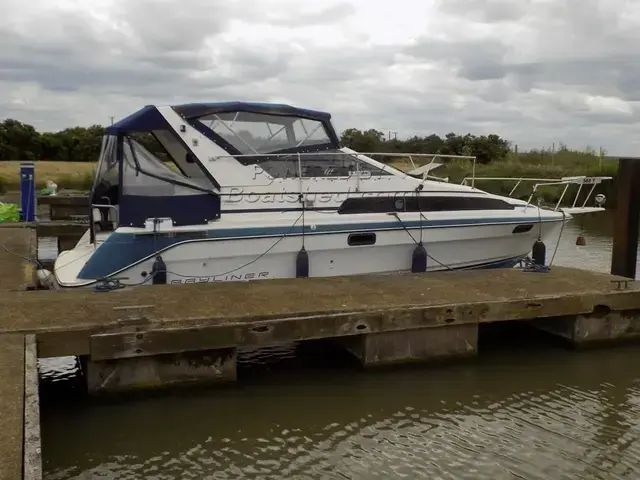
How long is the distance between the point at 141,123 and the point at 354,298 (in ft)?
14.6

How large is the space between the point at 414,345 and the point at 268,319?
79.4 inches

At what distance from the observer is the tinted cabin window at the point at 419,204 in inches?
448

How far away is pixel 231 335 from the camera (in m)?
7.56

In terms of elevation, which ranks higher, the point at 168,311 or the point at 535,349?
the point at 168,311

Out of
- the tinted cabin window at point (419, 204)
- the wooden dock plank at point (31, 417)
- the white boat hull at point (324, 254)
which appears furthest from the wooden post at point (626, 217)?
the wooden dock plank at point (31, 417)

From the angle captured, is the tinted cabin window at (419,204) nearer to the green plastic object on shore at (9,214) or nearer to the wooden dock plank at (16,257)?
the wooden dock plank at (16,257)

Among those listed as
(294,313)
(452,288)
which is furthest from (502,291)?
(294,313)

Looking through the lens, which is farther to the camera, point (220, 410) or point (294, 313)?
point (294, 313)

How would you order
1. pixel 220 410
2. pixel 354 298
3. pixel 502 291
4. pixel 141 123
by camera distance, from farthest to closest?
pixel 141 123 < pixel 502 291 < pixel 354 298 < pixel 220 410

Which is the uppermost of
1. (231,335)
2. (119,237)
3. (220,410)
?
(119,237)

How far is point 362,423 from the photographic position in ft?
23.7

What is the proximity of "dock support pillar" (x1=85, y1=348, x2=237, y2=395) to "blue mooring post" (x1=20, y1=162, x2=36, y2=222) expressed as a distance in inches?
410

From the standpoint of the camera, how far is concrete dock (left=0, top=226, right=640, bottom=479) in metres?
7.12

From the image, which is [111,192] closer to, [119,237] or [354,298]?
[119,237]
